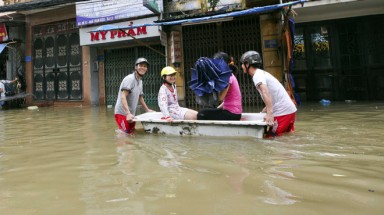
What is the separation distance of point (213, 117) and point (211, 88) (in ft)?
1.46

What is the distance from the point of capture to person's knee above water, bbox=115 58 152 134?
512 cm

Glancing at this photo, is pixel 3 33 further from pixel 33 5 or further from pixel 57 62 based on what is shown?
pixel 57 62

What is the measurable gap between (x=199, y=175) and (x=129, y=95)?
3.07 meters

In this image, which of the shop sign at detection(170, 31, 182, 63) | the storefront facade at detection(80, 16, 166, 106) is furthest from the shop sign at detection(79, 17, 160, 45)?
the shop sign at detection(170, 31, 182, 63)

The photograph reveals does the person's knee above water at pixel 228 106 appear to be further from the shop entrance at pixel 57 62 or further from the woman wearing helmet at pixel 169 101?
the shop entrance at pixel 57 62

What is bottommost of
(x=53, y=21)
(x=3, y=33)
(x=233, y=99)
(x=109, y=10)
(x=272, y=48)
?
(x=233, y=99)

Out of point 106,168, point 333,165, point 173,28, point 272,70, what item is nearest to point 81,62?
point 173,28

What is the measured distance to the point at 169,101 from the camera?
5086 mm

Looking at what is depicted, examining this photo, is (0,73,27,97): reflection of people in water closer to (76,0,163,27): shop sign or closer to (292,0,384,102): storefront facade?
(76,0,163,27): shop sign

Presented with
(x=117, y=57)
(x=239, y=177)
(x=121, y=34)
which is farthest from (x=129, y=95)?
(x=117, y=57)

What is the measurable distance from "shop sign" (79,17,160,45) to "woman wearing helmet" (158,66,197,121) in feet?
20.7

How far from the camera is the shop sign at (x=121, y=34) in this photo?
11345 millimetres

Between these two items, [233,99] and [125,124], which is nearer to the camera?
[233,99]

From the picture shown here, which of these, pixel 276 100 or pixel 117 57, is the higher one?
pixel 117 57
